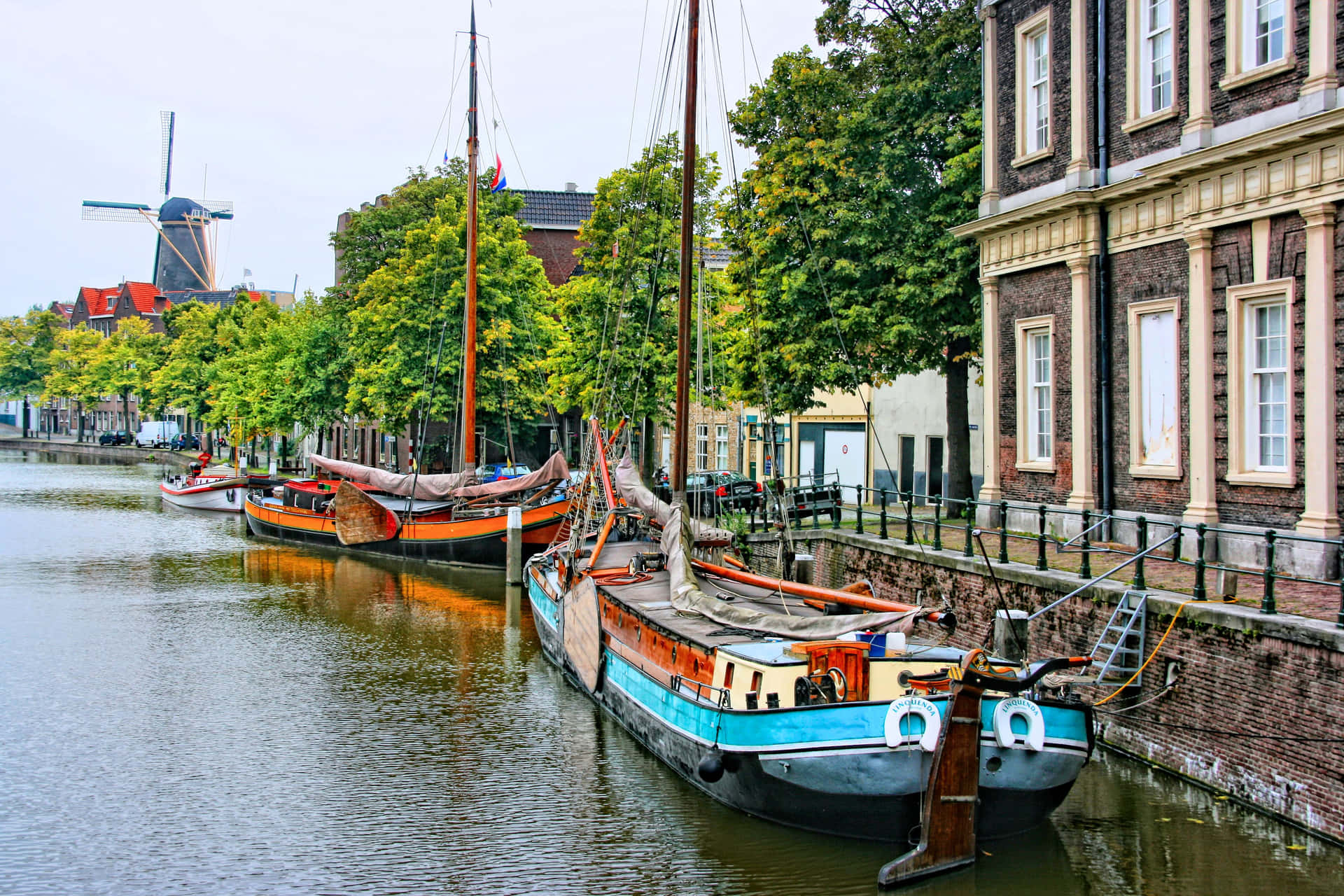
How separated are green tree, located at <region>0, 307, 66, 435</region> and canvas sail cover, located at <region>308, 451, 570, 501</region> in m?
88.5

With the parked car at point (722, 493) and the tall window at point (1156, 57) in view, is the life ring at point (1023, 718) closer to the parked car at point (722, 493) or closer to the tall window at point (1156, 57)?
the tall window at point (1156, 57)

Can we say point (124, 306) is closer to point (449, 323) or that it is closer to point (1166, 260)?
point (449, 323)

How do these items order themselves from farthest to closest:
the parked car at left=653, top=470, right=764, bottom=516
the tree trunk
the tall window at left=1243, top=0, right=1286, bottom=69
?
the parked car at left=653, top=470, right=764, bottom=516
the tree trunk
the tall window at left=1243, top=0, right=1286, bottom=69

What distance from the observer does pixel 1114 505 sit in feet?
64.7

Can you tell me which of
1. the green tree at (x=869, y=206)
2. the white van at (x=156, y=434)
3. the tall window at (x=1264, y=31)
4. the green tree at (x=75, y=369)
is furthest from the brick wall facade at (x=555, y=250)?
the green tree at (x=75, y=369)

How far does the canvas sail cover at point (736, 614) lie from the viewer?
1317cm

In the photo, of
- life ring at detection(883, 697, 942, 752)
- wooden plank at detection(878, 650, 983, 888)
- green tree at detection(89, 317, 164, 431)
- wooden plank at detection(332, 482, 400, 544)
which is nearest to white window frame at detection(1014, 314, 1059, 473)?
wooden plank at detection(878, 650, 983, 888)

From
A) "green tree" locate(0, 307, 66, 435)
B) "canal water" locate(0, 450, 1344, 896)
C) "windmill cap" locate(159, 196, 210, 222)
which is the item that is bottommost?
"canal water" locate(0, 450, 1344, 896)

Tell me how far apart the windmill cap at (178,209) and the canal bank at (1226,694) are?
143 metres

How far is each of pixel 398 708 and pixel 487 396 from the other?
93.1 feet

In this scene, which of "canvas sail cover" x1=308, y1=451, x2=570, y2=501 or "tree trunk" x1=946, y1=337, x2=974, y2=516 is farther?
"canvas sail cover" x1=308, y1=451, x2=570, y2=501

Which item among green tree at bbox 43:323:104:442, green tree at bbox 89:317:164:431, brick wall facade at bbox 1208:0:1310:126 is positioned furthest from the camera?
green tree at bbox 43:323:104:442

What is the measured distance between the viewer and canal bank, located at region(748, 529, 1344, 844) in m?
11.4

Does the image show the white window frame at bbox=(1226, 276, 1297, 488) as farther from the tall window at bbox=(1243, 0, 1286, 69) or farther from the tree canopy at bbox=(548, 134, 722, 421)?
the tree canopy at bbox=(548, 134, 722, 421)
